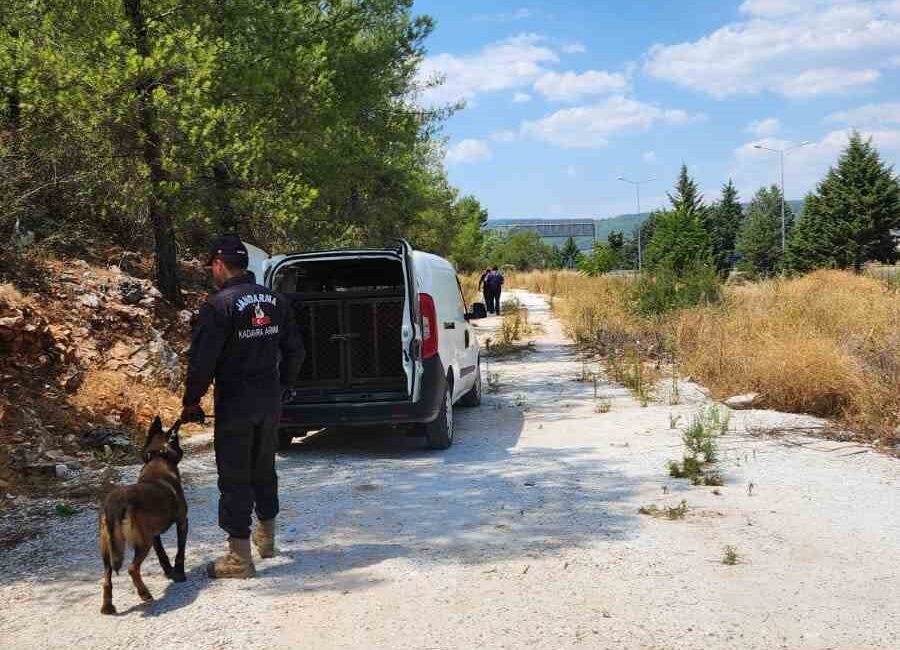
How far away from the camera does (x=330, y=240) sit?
16.0 meters

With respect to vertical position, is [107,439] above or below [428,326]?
below

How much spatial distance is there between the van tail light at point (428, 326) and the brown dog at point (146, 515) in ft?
10.3

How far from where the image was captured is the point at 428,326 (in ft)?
24.2

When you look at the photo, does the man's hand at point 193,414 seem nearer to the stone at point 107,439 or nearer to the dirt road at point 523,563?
the dirt road at point 523,563

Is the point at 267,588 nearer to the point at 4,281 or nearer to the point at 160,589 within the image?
the point at 160,589

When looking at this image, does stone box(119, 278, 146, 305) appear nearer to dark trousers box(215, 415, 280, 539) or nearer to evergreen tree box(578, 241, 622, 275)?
dark trousers box(215, 415, 280, 539)

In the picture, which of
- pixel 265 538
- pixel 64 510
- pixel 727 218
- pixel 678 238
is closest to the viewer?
pixel 265 538

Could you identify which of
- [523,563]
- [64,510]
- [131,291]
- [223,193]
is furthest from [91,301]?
[523,563]

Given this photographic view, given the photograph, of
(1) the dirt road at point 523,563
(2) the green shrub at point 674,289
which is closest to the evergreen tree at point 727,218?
(2) the green shrub at point 674,289

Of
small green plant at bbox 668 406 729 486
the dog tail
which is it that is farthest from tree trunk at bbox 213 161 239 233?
the dog tail

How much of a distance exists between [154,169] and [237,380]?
25.4ft

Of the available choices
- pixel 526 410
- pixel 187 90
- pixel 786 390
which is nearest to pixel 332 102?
pixel 187 90

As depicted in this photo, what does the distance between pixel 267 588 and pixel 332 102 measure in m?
9.73

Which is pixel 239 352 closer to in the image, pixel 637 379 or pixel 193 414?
pixel 193 414
